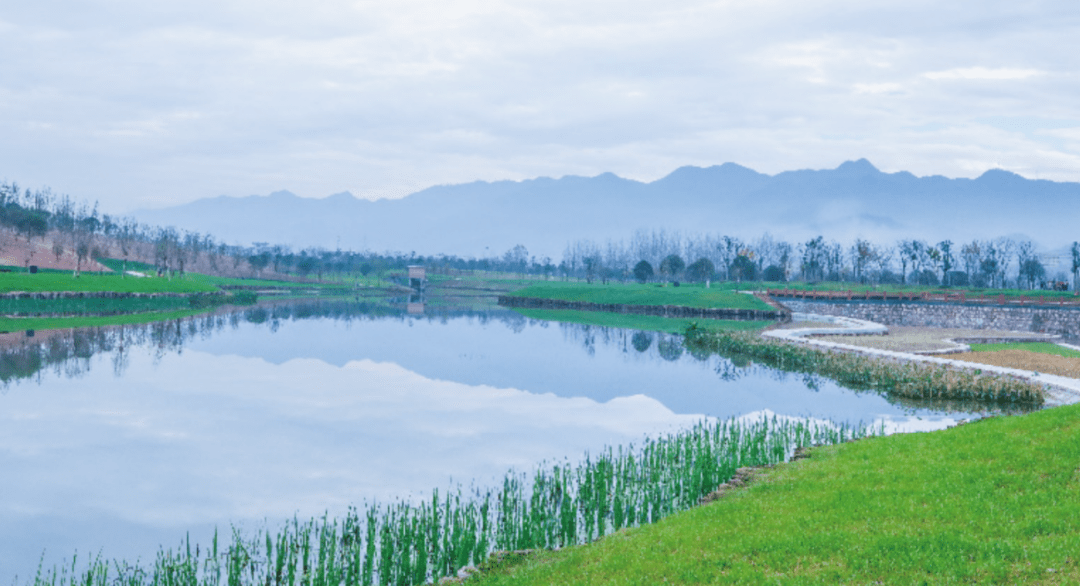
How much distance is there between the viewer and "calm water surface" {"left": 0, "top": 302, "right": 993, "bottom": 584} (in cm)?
1791

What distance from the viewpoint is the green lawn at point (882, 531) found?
412 inches

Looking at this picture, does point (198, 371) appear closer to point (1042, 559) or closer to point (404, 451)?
point (404, 451)

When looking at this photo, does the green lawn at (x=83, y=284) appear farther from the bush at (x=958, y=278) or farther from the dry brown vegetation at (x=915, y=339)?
the bush at (x=958, y=278)

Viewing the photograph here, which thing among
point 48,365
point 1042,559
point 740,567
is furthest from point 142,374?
point 1042,559

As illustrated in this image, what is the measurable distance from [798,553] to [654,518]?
5.14m

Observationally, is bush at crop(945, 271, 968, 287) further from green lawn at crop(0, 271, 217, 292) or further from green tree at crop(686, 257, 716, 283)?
green lawn at crop(0, 271, 217, 292)

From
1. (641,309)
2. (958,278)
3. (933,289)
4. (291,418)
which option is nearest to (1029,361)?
(291,418)

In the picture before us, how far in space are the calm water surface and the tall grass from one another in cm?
122

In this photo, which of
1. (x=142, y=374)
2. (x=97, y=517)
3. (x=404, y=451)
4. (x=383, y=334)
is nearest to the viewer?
(x=97, y=517)

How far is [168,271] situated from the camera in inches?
5182

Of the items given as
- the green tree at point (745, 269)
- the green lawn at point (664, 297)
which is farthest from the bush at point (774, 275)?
the green lawn at point (664, 297)

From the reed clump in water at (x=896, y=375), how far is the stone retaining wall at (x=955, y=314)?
33244mm

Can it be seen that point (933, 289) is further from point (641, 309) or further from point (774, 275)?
point (641, 309)

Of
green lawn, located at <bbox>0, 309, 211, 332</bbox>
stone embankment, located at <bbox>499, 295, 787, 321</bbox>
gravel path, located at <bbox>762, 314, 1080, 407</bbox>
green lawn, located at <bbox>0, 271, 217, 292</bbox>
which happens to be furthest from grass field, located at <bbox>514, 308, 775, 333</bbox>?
green lawn, located at <bbox>0, 271, 217, 292</bbox>
